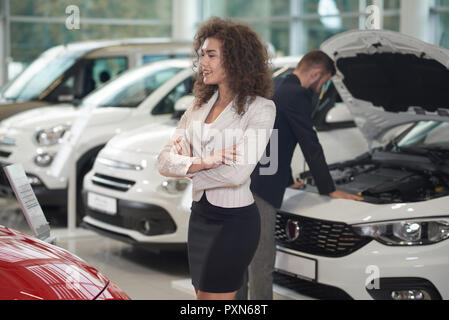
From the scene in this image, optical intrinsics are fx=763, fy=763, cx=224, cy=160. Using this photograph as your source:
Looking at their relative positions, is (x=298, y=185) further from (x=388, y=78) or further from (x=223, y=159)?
(x=223, y=159)

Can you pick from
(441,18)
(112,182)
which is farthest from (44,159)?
(441,18)

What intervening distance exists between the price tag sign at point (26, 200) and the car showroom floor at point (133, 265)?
1512mm

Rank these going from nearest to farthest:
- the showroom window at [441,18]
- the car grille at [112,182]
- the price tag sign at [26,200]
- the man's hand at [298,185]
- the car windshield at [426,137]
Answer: the price tag sign at [26,200] < the man's hand at [298,185] < the car windshield at [426,137] < the car grille at [112,182] < the showroom window at [441,18]

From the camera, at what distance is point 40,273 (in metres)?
2.29

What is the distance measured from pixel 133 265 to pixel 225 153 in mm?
2976

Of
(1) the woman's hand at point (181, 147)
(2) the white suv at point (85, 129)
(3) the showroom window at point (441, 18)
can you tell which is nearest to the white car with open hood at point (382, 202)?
(1) the woman's hand at point (181, 147)

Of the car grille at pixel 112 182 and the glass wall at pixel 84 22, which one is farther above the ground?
the glass wall at pixel 84 22

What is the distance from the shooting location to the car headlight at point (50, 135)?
675 centimetres

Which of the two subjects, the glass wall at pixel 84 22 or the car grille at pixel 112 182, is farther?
the glass wall at pixel 84 22

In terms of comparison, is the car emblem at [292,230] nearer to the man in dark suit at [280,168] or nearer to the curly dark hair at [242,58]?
the man in dark suit at [280,168]

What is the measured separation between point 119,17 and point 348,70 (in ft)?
42.7

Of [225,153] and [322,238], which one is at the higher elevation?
[225,153]

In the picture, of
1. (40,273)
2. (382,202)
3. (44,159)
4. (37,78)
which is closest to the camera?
(40,273)

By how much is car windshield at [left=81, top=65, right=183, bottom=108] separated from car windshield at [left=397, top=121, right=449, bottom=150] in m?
2.81
